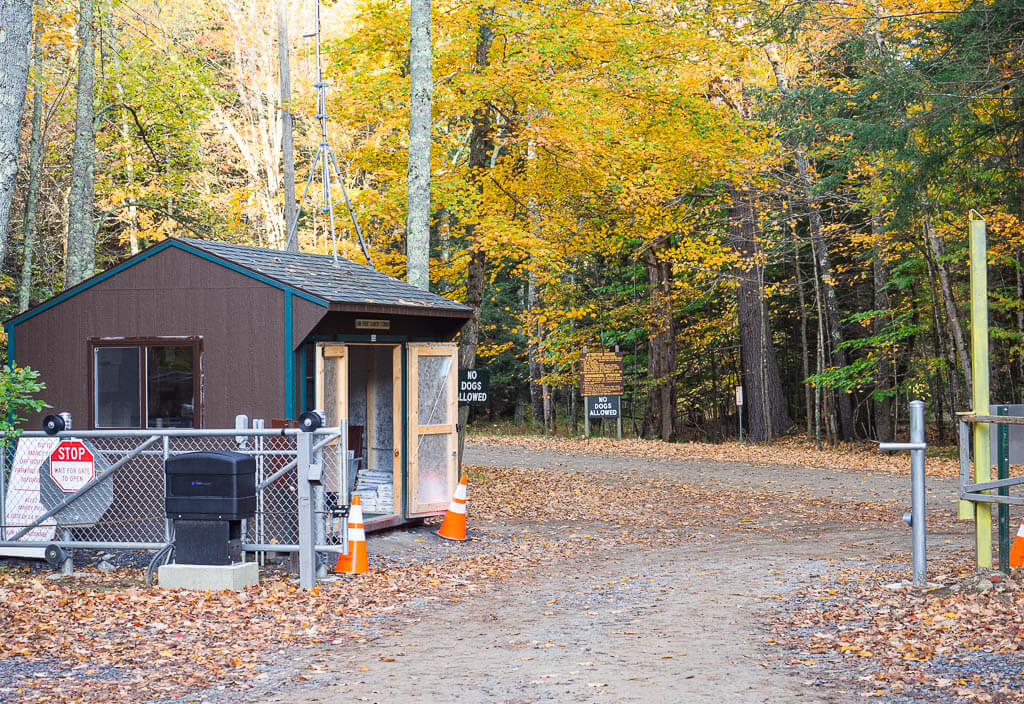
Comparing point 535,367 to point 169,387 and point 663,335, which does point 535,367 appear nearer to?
point 663,335

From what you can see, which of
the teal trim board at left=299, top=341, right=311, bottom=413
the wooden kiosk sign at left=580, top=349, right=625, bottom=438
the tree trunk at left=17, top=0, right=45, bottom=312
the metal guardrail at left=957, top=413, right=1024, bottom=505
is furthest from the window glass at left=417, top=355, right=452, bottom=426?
the wooden kiosk sign at left=580, top=349, right=625, bottom=438

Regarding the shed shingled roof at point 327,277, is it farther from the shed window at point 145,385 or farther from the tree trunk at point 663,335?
the tree trunk at point 663,335

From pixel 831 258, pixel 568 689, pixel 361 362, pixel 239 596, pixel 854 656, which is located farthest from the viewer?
pixel 831 258

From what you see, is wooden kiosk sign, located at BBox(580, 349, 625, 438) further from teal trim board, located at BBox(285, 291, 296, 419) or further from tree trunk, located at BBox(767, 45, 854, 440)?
teal trim board, located at BBox(285, 291, 296, 419)

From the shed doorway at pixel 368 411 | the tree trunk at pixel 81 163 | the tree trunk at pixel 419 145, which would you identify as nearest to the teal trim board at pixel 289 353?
the shed doorway at pixel 368 411

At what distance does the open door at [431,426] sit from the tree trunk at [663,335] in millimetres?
18025

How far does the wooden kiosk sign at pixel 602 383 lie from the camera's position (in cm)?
2938

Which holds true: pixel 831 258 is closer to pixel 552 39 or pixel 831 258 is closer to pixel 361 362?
pixel 552 39

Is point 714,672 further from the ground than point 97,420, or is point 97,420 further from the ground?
point 97,420

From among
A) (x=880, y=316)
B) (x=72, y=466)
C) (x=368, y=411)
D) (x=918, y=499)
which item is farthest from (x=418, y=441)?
(x=880, y=316)

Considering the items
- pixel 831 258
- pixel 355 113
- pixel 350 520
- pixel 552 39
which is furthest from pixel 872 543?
pixel 831 258

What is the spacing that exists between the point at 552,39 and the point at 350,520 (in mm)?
10649

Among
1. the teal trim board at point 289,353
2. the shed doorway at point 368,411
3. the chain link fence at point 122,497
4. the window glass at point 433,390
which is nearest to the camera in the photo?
the chain link fence at point 122,497

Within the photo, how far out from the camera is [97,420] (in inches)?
457
